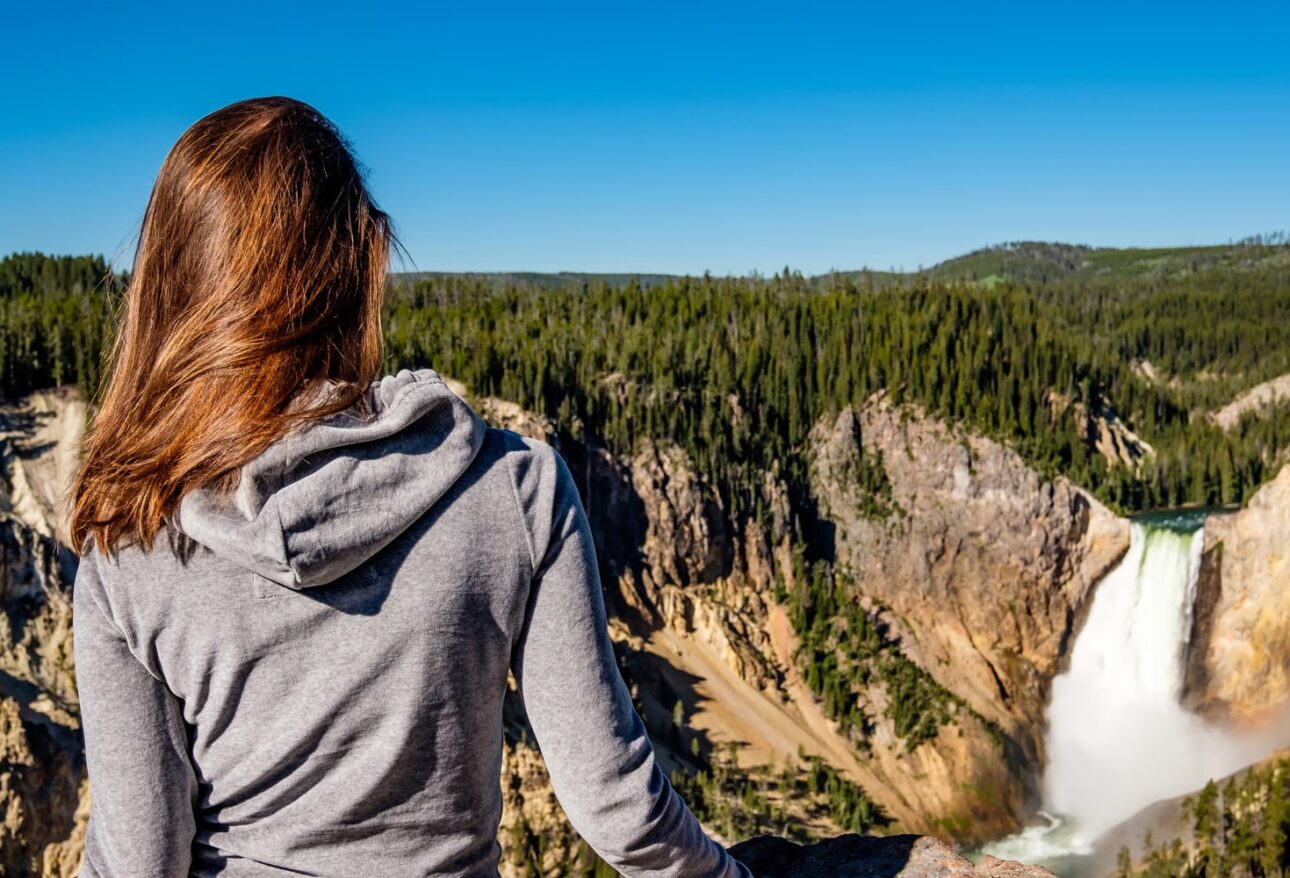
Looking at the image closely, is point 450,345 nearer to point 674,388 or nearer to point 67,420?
point 674,388

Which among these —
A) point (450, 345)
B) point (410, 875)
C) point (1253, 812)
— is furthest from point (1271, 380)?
point (410, 875)

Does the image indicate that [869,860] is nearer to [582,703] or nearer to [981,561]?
[582,703]

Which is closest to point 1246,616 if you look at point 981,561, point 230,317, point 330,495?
point 981,561

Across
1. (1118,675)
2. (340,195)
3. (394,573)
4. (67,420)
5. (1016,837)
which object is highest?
(340,195)

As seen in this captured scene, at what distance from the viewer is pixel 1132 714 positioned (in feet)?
199

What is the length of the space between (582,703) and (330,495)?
77cm

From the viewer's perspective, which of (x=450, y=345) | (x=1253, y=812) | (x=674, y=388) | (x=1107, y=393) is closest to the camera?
(x=1253, y=812)

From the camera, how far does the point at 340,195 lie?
244 cm

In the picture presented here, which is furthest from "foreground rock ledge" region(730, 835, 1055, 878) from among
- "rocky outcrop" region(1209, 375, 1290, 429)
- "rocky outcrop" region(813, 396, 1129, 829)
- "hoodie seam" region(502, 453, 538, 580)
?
"rocky outcrop" region(1209, 375, 1290, 429)

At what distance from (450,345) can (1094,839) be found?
4802cm

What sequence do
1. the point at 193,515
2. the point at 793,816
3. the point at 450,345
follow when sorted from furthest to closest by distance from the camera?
the point at 450,345, the point at 793,816, the point at 193,515

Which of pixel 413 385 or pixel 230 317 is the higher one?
pixel 230 317

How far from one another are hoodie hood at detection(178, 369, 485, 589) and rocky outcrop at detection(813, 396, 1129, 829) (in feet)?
208

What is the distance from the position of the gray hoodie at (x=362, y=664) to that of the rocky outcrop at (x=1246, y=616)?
2558 inches
